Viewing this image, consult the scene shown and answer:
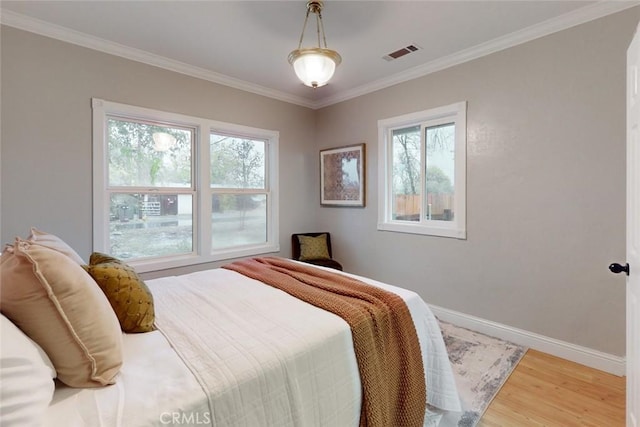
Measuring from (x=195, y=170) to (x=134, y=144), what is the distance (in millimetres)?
630

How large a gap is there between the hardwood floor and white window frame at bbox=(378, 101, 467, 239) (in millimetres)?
1240

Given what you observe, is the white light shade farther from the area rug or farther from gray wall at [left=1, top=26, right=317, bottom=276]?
the area rug

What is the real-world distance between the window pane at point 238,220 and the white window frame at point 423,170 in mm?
1590

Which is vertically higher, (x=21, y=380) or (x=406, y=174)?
(x=406, y=174)

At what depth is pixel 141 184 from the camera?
302 cm

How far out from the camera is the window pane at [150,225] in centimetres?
290

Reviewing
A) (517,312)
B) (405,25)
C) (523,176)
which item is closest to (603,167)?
(523,176)

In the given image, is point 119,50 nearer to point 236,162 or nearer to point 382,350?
point 236,162

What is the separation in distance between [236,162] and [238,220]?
2.42 feet

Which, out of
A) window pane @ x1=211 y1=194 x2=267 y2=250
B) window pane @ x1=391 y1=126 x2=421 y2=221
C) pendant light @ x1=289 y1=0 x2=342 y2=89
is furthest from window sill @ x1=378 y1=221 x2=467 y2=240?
pendant light @ x1=289 y1=0 x2=342 y2=89

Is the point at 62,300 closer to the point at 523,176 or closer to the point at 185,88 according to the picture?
the point at 185,88

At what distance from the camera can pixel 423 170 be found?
10.9ft

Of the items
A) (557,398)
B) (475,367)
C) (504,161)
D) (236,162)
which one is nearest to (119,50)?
(236,162)

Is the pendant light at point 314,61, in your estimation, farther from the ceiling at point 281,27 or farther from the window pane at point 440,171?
the window pane at point 440,171
